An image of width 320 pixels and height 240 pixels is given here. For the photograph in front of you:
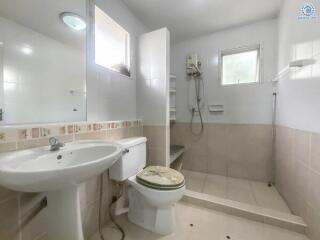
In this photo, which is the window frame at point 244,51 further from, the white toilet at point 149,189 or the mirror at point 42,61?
the mirror at point 42,61

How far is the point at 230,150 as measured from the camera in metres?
2.36

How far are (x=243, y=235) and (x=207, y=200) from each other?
42 centimetres

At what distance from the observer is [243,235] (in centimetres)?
127

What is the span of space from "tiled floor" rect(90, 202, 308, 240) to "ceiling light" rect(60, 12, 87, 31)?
1.69m

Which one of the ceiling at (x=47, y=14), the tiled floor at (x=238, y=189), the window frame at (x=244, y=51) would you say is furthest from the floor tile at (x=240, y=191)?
the ceiling at (x=47, y=14)

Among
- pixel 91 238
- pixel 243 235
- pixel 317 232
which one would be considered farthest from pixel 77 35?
pixel 317 232

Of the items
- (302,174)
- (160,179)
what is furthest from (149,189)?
(302,174)

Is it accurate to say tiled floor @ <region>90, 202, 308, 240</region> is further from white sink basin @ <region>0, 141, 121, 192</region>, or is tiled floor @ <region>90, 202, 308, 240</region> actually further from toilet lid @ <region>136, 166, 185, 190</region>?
white sink basin @ <region>0, 141, 121, 192</region>

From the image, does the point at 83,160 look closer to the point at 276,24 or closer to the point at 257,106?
the point at 257,106

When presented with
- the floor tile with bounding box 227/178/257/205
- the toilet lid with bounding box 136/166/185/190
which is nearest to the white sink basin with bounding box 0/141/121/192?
the toilet lid with bounding box 136/166/185/190

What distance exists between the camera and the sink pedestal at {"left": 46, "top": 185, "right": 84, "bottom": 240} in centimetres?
80

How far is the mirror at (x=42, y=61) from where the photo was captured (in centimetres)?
83

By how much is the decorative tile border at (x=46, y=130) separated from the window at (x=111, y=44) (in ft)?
1.92

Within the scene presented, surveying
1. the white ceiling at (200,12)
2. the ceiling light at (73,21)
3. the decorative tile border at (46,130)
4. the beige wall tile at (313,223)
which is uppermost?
the white ceiling at (200,12)
